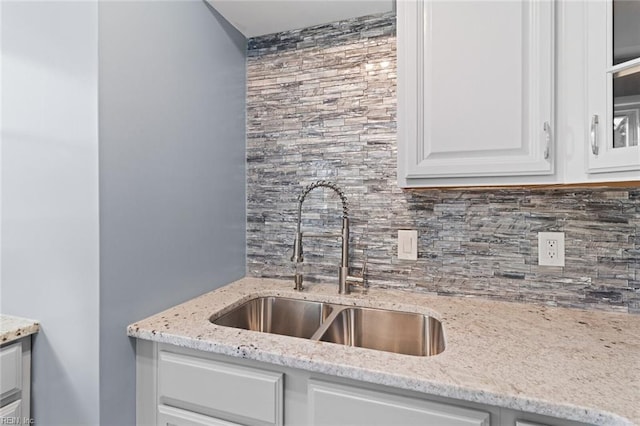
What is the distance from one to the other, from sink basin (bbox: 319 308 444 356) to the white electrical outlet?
1.59 ft

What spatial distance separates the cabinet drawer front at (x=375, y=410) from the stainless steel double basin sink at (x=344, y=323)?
25cm

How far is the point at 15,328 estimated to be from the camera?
1034 millimetres

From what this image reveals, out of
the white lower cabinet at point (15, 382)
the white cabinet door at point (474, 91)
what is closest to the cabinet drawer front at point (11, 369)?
the white lower cabinet at point (15, 382)

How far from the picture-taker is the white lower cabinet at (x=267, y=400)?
2.64ft

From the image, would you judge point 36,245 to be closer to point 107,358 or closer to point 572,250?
point 107,358

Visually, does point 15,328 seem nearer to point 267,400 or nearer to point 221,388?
point 221,388

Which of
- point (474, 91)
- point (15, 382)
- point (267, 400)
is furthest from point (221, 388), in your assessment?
point (474, 91)

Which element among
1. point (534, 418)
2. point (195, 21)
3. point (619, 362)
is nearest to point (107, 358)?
point (534, 418)

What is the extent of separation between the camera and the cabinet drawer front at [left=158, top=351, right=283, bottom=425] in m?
0.96

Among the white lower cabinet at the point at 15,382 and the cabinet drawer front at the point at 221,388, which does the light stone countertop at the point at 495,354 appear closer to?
the cabinet drawer front at the point at 221,388

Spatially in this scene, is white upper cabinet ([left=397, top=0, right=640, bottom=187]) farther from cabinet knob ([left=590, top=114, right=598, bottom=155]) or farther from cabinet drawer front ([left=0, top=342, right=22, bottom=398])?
cabinet drawer front ([left=0, top=342, right=22, bottom=398])

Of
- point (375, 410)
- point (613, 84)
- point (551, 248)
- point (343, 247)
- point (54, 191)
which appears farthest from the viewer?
point (343, 247)

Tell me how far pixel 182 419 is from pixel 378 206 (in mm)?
1040

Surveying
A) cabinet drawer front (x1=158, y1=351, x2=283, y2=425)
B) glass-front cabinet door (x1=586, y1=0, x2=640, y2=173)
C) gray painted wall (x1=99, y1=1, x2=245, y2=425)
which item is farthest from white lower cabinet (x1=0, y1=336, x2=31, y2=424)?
glass-front cabinet door (x1=586, y1=0, x2=640, y2=173)
